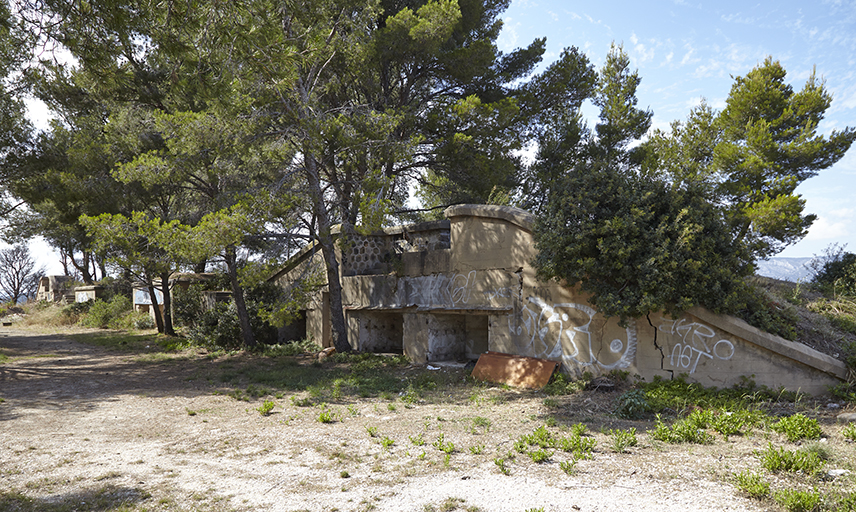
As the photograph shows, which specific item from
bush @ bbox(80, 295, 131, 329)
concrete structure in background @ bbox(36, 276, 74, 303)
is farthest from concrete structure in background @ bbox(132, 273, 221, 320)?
concrete structure in background @ bbox(36, 276, 74, 303)

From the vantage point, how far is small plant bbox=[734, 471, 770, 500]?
378cm

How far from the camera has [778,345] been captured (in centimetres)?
690

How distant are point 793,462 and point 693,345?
135 inches

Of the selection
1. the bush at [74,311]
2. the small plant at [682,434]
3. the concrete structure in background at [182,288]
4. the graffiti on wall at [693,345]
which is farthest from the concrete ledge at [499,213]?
the bush at [74,311]

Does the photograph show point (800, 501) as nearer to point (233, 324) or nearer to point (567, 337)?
point (567, 337)

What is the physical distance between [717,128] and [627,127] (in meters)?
3.39

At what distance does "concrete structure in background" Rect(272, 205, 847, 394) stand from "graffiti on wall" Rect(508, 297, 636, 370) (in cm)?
2

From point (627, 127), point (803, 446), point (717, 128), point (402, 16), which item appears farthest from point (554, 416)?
point (717, 128)

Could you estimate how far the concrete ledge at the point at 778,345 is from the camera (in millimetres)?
6742

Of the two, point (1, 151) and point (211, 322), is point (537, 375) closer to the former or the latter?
point (211, 322)

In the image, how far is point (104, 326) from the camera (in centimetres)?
2302

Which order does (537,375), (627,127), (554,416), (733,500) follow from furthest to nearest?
(627,127)
(537,375)
(554,416)
(733,500)

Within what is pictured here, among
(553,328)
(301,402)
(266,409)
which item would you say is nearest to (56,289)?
(301,402)

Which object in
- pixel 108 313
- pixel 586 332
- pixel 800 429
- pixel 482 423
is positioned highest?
pixel 108 313
